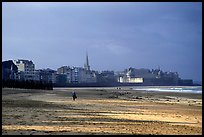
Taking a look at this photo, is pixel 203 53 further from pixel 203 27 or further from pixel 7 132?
pixel 7 132

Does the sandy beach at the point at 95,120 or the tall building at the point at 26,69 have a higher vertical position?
the tall building at the point at 26,69

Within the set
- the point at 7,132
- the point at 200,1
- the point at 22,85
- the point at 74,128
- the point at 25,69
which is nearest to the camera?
the point at 200,1

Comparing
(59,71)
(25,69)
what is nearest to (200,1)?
(25,69)

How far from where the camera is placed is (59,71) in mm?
178250

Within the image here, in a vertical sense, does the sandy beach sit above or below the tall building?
below

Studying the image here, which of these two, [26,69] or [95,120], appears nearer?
[95,120]

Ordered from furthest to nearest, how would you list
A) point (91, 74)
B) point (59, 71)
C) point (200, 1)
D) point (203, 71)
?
point (91, 74), point (59, 71), point (200, 1), point (203, 71)

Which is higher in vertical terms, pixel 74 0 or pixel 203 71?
pixel 74 0

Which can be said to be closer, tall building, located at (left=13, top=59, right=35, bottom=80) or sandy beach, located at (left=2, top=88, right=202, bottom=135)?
sandy beach, located at (left=2, top=88, right=202, bottom=135)

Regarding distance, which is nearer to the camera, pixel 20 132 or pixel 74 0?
pixel 74 0

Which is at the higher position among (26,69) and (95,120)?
(26,69)

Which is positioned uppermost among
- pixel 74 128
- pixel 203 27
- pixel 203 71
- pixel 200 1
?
pixel 200 1

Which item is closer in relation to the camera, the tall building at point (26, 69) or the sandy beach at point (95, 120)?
the sandy beach at point (95, 120)

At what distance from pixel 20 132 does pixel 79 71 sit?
178363mm
